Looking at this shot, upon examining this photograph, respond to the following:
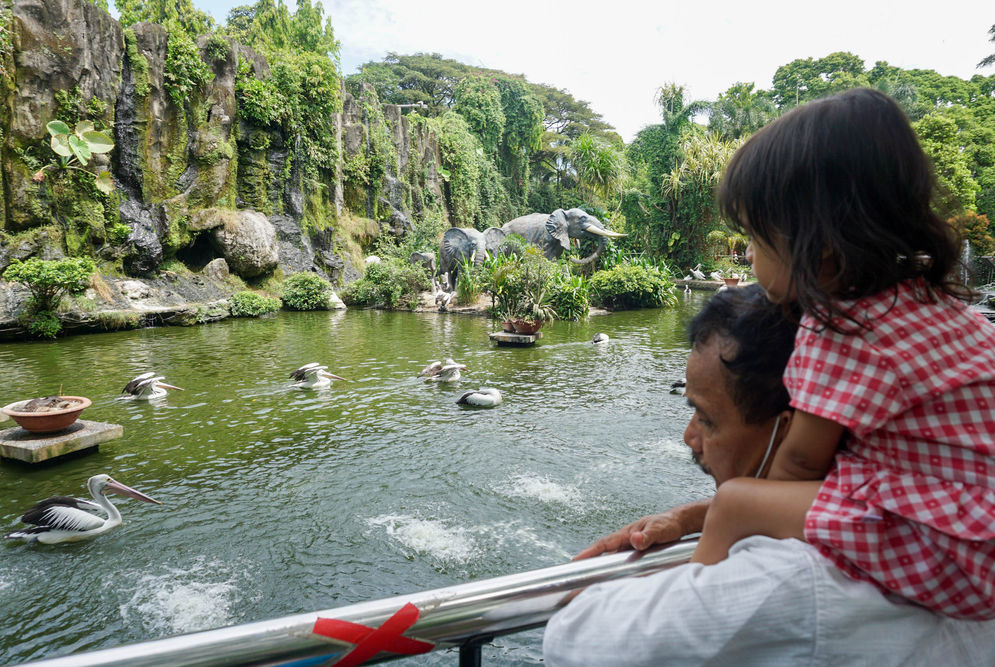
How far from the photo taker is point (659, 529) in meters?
1.03

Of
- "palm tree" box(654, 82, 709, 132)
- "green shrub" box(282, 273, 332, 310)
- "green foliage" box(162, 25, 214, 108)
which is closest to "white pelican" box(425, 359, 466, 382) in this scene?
"green shrub" box(282, 273, 332, 310)

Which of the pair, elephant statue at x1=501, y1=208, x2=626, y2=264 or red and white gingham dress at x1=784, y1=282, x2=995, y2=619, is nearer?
red and white gingham dress at x1=784, y1=282, x2=995, y2=619

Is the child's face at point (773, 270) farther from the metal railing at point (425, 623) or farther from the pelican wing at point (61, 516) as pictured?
the pelican wing at point (61, 516)

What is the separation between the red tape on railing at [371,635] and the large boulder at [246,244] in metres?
17.2

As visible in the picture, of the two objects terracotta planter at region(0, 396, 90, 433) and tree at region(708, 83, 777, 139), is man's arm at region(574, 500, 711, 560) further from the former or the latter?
tree at region(708, 83, 777, 139)

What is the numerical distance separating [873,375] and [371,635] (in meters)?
0.69

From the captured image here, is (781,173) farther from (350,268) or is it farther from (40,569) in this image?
(350,268)

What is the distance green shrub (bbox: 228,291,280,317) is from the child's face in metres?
14.8

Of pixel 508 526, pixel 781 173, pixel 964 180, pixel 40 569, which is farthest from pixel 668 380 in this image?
pixel 964 180

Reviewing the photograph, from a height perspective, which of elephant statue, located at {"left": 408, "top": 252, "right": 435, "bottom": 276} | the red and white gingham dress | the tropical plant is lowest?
the red and white gingham dress

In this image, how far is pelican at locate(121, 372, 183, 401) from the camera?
6.49 meters

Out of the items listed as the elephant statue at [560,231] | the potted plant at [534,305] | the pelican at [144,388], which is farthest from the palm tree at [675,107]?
the pelican at [144,388]

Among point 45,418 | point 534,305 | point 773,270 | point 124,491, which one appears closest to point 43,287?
point 45,418

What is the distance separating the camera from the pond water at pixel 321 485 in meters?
3.04
